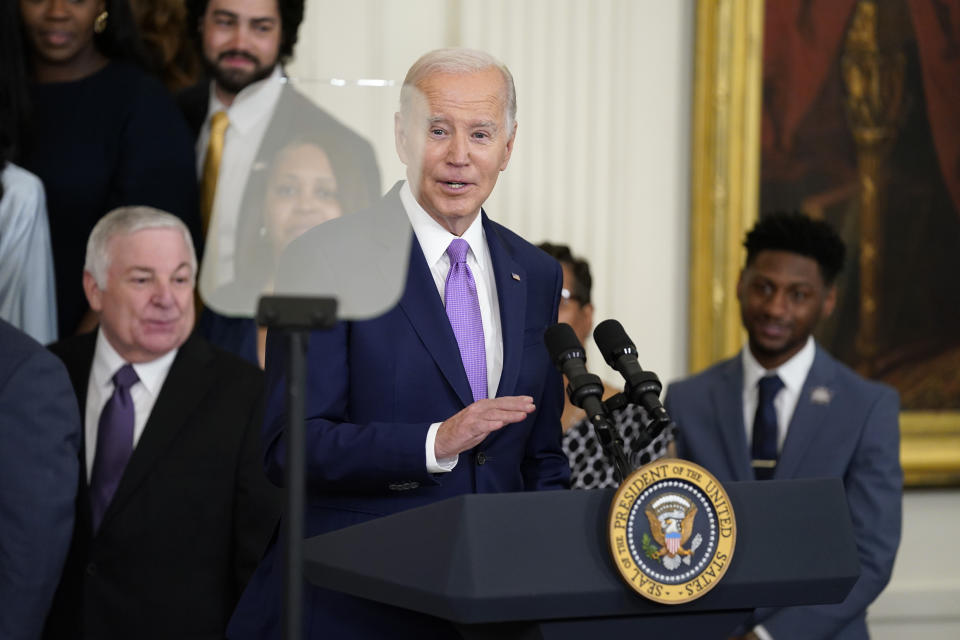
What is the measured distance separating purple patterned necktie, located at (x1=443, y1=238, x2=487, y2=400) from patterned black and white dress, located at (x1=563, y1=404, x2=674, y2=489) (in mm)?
1636

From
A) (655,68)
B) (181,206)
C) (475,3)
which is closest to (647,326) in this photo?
(655,68)

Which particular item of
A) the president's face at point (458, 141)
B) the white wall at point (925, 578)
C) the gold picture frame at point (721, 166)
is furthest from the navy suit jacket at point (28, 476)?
the white wall at point (925, 578)

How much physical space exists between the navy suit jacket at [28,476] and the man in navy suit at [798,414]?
6.33ft

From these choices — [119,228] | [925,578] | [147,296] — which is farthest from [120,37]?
[925,578]

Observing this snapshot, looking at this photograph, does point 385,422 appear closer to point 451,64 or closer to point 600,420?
point 600,420

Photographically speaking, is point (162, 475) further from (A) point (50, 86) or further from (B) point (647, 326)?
(B) point (647, 326)

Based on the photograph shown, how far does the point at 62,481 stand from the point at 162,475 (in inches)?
12.6

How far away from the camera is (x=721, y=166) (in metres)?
5.39

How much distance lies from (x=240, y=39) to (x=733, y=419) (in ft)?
6.16

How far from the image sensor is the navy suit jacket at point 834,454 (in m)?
3.96

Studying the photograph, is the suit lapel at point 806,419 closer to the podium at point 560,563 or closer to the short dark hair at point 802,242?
the short dark hair at point 802,242

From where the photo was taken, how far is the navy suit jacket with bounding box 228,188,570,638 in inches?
79.8

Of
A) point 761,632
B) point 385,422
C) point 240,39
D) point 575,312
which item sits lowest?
point 761,632

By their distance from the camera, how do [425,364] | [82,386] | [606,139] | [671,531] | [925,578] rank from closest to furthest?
[671,531] < [425,364] < [82,386] < [606,139] < [925,578]
